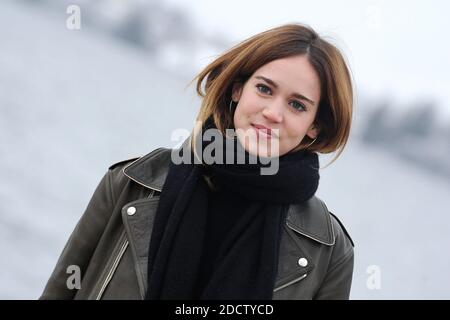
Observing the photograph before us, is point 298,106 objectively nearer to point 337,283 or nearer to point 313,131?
point 313,131

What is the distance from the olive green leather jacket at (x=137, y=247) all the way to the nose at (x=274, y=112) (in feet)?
1.18

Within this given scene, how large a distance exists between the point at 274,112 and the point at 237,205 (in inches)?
14.5

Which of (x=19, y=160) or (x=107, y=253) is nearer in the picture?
(x=107, y=253)

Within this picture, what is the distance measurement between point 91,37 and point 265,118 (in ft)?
141

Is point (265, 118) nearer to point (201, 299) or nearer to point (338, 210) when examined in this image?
point (201, 299)

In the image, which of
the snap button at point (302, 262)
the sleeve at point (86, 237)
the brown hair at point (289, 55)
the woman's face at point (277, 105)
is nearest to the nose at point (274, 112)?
the woman's face at point (277, 105)

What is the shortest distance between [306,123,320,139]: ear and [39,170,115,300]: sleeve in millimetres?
743

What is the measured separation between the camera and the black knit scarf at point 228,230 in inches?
71.9

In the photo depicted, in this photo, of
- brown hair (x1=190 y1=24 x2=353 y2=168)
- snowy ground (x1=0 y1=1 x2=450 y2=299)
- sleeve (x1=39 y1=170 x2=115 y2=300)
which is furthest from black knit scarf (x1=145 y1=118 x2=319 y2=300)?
snowy ground (x1=0 y1=1 x2=450 y2=299)

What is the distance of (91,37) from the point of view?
140 ft

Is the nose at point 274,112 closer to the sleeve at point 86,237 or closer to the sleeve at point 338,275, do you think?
the sleeve at point 338,275
